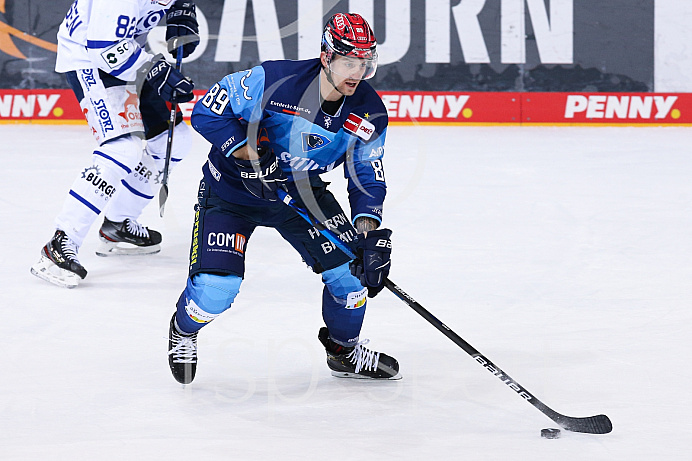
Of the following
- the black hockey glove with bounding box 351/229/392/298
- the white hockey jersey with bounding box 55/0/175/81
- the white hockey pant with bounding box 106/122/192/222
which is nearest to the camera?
the black hockey glove with bounding box 351/229/392/298

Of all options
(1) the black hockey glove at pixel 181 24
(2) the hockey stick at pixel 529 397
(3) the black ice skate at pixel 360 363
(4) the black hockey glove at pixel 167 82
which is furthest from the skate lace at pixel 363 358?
(1) the black hockey glove at pixel 181 24

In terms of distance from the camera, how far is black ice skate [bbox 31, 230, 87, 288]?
431 cm

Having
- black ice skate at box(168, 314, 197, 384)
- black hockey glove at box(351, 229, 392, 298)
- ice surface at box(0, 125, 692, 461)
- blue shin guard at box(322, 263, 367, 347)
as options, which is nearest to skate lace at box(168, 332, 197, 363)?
black ice skate at box(168, 314, 197, 384)

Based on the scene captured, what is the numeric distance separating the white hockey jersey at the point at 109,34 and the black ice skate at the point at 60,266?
0.84 metres

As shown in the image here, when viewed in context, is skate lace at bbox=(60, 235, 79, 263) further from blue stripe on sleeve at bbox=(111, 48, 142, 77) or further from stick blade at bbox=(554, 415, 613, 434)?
stick blade at bbox=(554, 415, 613, 434)

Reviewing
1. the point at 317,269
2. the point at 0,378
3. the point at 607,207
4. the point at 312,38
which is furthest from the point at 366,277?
the point at 312,38

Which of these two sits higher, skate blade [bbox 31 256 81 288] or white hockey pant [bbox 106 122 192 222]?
white hockey pant [bbox 106 122 192 222]

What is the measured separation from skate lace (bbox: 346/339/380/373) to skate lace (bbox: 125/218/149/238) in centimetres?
199

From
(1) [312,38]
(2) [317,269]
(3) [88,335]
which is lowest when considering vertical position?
(3) [88,335]

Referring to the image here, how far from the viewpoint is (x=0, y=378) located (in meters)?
3.22

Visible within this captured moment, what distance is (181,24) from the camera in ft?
16.5

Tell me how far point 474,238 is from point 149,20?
199 cm

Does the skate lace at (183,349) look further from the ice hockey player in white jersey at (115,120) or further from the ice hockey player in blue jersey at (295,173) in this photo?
the ice hockey player in white jersey at (115,120)

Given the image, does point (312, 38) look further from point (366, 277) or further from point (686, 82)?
point (366, 277)
